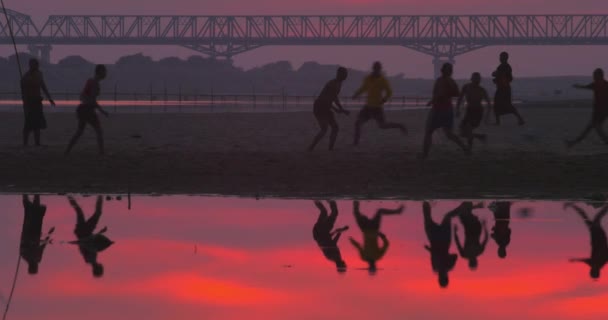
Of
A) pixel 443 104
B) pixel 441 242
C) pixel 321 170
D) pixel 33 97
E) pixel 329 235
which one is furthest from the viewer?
pixel 33 97

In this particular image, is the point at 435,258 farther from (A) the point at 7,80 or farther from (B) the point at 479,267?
(A) the point at 7,80

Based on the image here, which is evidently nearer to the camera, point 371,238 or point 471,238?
point 471,238

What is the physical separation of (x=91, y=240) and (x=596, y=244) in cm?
351

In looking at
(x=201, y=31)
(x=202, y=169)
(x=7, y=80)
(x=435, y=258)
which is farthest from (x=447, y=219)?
(x=201, y=31)

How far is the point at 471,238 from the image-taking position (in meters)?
Answer: 9.31

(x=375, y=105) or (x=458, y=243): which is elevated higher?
(x=375, y=105)

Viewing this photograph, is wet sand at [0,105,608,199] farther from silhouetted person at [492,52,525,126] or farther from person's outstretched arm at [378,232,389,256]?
person's outstretched arm at [378,232,389,256]

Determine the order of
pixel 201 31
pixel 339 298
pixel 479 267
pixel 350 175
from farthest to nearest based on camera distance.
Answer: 1. pixel 201 31
2. pixel 350 175
3. pixel 479 267
4. pixel 339 298

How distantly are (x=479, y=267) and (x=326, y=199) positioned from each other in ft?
15.9

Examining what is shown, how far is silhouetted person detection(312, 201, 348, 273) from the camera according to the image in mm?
8305

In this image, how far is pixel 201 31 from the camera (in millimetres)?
165750

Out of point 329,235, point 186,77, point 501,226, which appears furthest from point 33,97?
point 186,77

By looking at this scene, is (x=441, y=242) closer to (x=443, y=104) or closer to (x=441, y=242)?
(x=441, y=242)

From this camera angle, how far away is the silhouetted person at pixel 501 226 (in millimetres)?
8999
